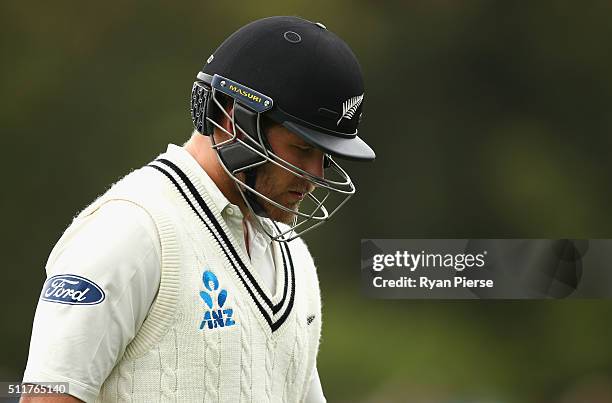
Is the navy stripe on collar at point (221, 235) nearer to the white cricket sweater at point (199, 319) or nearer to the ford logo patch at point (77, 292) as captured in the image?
the white cricket sweater at point (199, 319)

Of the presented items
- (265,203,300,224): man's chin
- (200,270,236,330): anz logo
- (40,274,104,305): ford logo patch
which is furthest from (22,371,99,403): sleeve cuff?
(265,203,300,224): man's chin

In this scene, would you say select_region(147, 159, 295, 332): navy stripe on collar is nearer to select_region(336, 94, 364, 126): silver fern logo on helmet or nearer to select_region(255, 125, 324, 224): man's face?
select_region(255, 125, 324, 224): man's face

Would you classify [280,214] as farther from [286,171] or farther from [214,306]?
[214,306]

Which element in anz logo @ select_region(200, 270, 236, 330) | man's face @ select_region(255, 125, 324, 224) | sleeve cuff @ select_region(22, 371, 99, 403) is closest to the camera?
sleeve cuff @ select_region(22, 371, 99, 403)

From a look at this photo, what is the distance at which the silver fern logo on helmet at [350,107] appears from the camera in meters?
1.93

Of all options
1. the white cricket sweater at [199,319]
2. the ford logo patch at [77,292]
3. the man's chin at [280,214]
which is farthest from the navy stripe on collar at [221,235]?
the ford logo patch at [77,292]

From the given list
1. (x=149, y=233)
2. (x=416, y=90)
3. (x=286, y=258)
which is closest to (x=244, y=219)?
(x=286, y=258)

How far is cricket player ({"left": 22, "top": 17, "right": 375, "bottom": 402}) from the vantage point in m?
1.70

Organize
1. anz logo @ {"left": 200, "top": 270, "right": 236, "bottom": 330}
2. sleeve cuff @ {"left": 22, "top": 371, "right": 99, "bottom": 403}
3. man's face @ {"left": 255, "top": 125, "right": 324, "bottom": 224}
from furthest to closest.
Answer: man's face @ {"left": 255, "top": 125, "right": 324, "bottom": 224} → anz logo @ {"left": 200, "top": 270, "right": 236, "bottom": 330} → sleeve cuff @ {"left": 22, "top": 371, "right": 99, "bottom": 403}

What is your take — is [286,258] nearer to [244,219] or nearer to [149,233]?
[244,219]

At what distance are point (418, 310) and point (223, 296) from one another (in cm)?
305

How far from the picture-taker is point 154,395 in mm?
1765

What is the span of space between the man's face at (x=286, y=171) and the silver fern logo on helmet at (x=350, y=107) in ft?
0.27

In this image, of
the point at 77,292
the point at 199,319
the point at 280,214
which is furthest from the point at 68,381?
the point at 280,214
